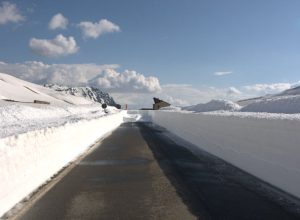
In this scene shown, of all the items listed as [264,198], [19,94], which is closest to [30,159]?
[264,198]

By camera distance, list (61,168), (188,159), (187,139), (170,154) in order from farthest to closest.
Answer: (187,139) → (170,154) → (188,159) → (61,168)

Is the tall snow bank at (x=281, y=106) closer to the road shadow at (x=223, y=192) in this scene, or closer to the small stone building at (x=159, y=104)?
the road shadow at (x=223, y=192)

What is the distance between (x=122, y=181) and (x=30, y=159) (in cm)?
244

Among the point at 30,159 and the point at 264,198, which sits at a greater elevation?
the point at 30,159

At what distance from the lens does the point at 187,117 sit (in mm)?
27391

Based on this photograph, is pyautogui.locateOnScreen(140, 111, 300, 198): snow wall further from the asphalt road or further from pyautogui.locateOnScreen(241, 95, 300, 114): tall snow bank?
pyautogui.locateOnScreen(241, 95, 300, 114): tall snow bank

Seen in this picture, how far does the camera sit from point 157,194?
31.8 feet

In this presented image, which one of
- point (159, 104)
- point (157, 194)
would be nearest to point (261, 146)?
point (157, 194)

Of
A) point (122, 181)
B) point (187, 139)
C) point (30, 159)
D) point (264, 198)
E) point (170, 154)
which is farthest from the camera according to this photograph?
point (187, 139)

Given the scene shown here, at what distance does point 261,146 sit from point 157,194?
3.79 m

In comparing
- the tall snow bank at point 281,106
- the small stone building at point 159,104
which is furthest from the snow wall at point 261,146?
the small stone building at point 159,104

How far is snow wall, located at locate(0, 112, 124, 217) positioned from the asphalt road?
43 cm

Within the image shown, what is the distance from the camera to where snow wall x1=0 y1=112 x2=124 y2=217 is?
8.33 meters

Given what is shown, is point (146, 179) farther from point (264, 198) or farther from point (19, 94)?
point (19, 94)
